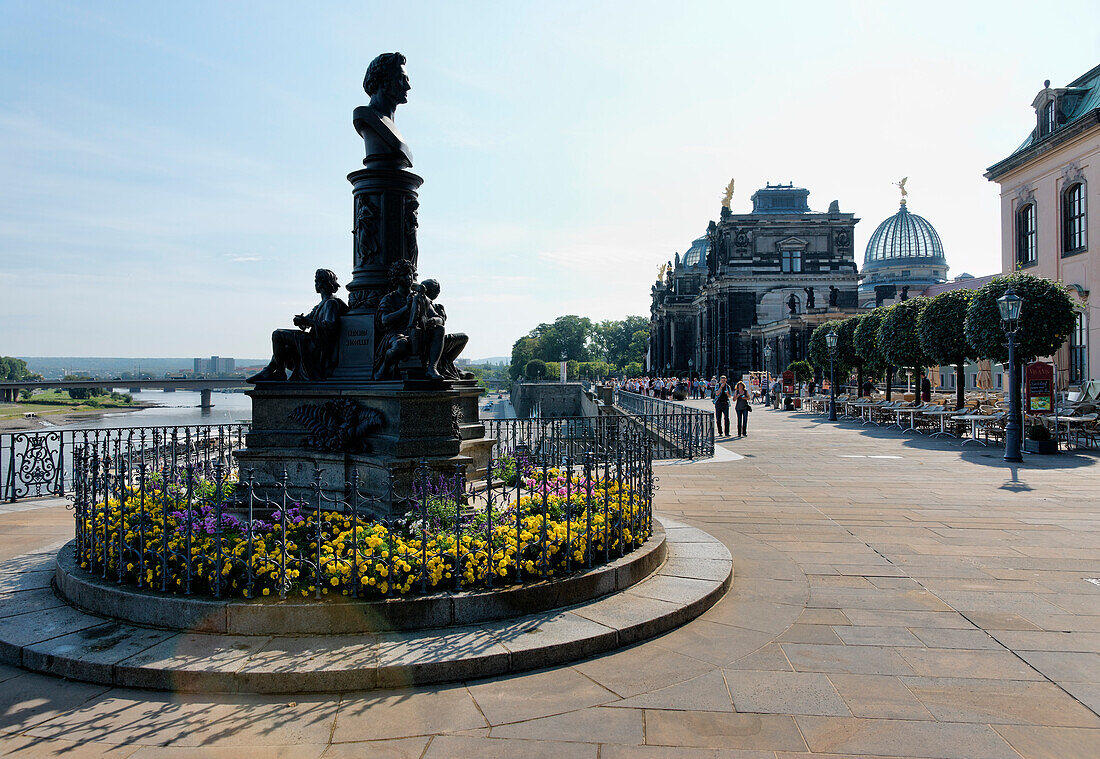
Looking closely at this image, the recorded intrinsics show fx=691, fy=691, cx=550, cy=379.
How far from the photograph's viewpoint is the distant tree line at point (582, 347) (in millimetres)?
124125

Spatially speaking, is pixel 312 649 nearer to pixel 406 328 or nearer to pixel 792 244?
pixel 406 328

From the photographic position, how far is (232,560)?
492cm

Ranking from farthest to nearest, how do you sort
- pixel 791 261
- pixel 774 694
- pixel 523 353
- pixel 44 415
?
1. pixel 523 353
2. pixel 791 261
3. pixel 44 415
4. pixel 774 694

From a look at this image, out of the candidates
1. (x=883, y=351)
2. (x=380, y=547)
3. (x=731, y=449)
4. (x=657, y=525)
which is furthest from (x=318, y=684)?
(x=883, y=351)

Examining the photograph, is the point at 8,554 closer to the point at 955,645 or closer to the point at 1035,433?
the point at 955,645

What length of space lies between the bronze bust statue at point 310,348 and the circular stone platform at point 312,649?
2.96 metres

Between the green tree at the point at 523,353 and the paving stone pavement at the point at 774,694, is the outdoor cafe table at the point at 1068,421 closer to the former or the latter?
the paving stone pavement at the point at 774,694

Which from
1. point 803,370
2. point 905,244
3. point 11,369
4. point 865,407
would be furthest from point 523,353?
point 865,407

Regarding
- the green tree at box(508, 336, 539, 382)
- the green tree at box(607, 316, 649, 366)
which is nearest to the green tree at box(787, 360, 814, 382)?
the green tree at box(508, 336, 539, 382)

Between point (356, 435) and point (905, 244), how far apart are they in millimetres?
98734

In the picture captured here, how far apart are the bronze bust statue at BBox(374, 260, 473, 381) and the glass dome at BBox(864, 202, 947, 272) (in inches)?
3805

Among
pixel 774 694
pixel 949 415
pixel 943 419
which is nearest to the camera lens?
pixel 774 694

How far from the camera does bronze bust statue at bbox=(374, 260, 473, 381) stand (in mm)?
6785

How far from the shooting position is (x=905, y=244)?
298 ft
